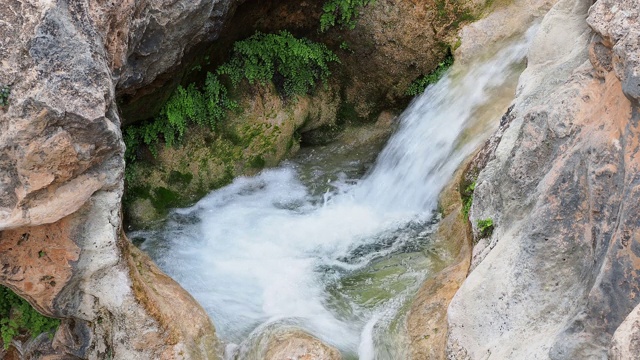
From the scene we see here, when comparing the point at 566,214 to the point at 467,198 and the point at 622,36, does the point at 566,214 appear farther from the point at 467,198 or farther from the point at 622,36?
the point at 467,198

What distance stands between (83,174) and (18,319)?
2297 mm

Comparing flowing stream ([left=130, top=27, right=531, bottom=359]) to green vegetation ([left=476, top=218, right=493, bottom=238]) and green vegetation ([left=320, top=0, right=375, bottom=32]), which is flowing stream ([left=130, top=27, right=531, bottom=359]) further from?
green vegetation ([left=320, top=0, right=375, bottom=32])

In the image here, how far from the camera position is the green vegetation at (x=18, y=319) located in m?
7.04

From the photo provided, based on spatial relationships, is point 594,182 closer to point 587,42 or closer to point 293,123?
point 587,42

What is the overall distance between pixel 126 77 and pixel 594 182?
531cm

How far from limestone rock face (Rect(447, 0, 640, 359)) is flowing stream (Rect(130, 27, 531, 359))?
1463mm

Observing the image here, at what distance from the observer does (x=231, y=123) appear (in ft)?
31.1

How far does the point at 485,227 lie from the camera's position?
6082 mm

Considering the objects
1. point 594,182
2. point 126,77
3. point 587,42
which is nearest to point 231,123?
point 126,77

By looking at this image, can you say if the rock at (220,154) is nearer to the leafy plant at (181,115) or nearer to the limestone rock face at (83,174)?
the leafy plant at (181,115)

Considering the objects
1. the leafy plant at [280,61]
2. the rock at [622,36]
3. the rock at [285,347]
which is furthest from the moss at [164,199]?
the rock at [622,36]

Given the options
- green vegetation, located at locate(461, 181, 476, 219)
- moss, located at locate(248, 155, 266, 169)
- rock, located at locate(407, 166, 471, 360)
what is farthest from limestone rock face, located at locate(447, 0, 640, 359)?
moss, located at locate(248, 155, 266, 169)

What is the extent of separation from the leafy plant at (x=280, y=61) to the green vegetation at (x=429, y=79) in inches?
50.3

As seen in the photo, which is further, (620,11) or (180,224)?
(180,224)
